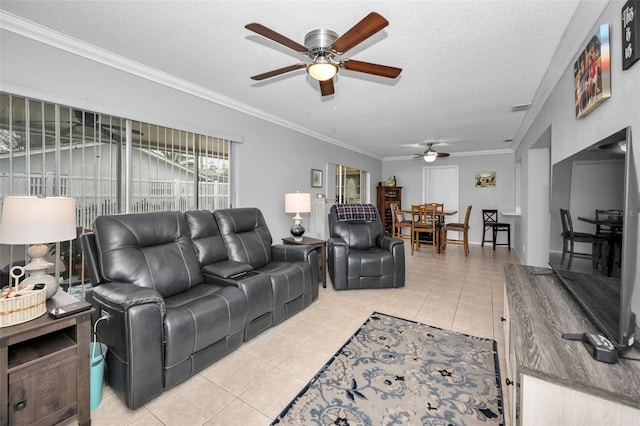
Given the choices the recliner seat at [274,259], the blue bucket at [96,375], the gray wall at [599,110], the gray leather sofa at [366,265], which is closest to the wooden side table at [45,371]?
the blue bucket at [96,375]

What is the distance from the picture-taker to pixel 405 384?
1.78m

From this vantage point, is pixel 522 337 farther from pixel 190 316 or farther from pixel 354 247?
pixel 354 247

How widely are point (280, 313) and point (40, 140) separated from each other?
232cm

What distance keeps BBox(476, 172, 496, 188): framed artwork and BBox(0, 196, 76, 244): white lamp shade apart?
7.79 metres

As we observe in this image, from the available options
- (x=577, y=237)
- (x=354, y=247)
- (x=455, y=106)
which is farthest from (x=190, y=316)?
(x=455, y=106)

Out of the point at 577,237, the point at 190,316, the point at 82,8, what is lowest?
the point at 190,316

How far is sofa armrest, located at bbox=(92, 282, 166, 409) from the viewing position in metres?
1.51

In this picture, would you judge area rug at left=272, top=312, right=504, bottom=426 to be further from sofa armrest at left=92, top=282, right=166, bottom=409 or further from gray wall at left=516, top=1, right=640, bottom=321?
gray wall at left=516, top=1, right=640, bottom=321

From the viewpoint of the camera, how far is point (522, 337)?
121cm

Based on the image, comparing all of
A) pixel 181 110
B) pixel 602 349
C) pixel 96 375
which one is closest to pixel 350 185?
pixel 181 110

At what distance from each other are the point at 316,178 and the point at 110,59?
333 cm

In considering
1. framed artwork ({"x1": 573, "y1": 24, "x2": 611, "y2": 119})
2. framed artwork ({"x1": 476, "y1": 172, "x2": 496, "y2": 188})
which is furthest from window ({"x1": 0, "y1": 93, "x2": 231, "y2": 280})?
framed artwork ({"x1": 476, "y1": 172, "x2": 496, "y2": 188})

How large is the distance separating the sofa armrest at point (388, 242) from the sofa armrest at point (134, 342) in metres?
2.67

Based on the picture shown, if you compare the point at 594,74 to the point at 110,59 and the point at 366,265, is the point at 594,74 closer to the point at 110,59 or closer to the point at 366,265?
the point at 366,265
